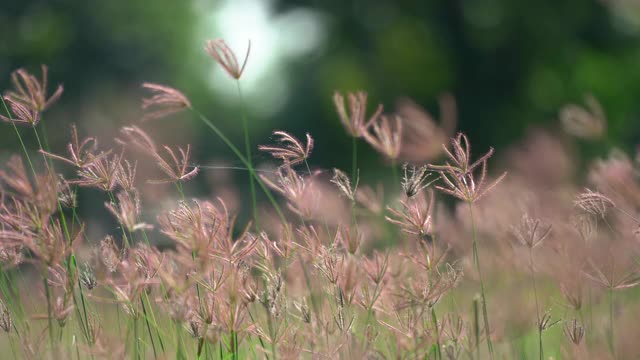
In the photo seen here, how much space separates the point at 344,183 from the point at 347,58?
1685 centimetres

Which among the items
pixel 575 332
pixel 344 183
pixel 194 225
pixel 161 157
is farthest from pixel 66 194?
pixel 575 332

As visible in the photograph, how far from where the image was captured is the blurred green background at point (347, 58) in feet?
49.3

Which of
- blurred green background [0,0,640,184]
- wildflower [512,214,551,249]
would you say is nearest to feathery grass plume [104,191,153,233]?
wildflower [512,214,551,249]

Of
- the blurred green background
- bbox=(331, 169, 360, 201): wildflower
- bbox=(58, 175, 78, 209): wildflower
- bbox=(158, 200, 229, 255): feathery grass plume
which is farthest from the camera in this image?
the blurred green background

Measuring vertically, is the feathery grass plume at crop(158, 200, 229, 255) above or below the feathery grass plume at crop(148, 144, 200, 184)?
below

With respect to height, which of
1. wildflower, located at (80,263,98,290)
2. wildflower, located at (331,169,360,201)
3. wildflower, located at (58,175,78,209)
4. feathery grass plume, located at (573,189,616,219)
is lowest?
wildflower, located at (80,263,98,290)

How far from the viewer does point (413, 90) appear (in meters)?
17.0

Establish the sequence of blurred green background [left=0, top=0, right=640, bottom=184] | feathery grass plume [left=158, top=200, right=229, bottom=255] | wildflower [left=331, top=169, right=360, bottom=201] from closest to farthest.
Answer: feathery grass plume [left=158, top=200, right=229, bottom=255] → wildflower [left=331, top=169, right=360, bottom=201] → blurred green background [left=0, top=0, right=640, bottom=184]

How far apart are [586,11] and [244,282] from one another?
15.2 metres

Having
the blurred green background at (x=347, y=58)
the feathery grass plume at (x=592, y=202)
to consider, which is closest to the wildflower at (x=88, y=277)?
the feathery grass plume at (x=592, y=202)

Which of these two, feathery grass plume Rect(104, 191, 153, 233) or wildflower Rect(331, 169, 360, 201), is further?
wildflower Rect(331, 169, 360, 201)

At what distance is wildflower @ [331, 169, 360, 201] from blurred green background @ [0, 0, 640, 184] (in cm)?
1063

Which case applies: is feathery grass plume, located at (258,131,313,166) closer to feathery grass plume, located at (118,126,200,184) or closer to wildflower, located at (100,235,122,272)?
feathery grass plume, located at (118,126,200,184)

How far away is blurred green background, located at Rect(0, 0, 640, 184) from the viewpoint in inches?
592
